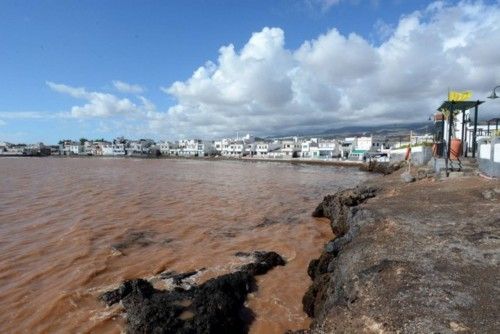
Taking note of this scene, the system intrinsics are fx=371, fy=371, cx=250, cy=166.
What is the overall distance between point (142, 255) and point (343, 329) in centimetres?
917

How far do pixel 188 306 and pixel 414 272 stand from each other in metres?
4.44

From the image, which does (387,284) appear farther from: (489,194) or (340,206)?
(340,206)

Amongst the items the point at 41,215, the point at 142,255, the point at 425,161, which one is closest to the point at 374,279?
the point at 142,255

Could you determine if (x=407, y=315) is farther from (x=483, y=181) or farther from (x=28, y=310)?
(x=483, y=181)

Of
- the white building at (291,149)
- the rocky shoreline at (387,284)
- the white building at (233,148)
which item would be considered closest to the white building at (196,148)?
the white building at (233,148)

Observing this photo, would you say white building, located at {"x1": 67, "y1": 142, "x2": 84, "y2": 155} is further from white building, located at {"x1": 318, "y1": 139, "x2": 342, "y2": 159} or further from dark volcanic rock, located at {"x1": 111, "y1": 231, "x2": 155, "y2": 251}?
dark volcanic rock, located at {"x1": 111, "y1": 231, "x2": 155, "y2": 251}

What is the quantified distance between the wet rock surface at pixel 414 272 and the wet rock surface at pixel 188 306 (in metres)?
1.66

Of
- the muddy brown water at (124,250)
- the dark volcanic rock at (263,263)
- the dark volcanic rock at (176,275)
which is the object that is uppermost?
the dark volcanic rock at (263,263)

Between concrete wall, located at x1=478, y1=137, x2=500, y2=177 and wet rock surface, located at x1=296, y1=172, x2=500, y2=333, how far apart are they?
3873mm

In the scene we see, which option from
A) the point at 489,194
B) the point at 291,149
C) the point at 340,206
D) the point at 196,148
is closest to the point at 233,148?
the point at 196,148

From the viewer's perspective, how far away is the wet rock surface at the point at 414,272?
5.04 m

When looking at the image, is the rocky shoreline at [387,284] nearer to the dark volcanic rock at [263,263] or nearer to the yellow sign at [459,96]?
the dark volcanic rock at [263,263]

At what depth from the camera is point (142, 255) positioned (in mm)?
12805

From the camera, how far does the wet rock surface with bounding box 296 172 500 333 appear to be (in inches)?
198
